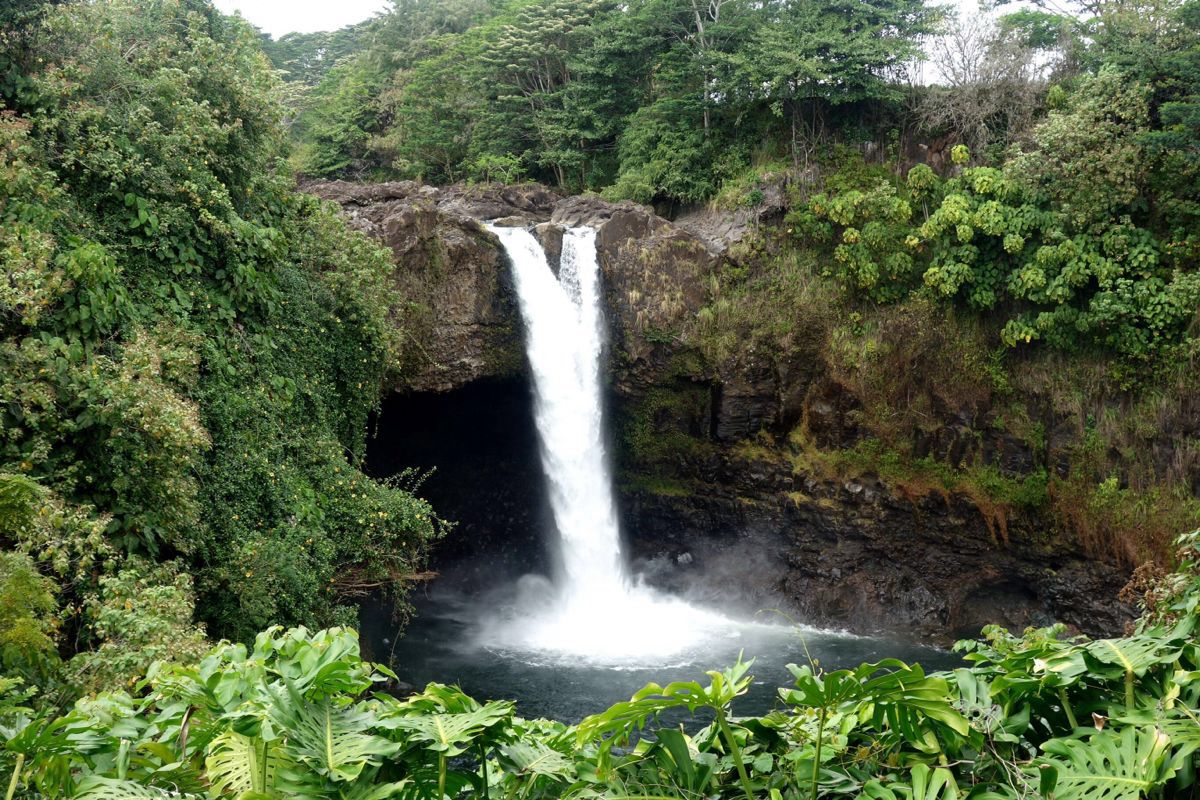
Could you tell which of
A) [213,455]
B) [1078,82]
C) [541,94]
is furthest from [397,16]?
[213,455]

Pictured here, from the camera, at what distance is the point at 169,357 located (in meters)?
8.00

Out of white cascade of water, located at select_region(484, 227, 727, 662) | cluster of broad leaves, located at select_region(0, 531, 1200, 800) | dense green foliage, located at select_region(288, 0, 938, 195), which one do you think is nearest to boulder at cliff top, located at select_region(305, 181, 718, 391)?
white cascade of water, located at select_region(484, 227, 727, 662)

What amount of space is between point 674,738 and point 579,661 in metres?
11.1

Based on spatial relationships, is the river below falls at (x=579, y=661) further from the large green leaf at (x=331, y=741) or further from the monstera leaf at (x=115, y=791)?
the monstera leaf at (x=115, y=791)

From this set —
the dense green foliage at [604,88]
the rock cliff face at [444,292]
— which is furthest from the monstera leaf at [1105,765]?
the dense green foliage at [604,88]

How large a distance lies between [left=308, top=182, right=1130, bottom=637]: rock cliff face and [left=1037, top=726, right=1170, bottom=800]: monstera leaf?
11997mm

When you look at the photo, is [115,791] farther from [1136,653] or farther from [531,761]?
[1136,653]

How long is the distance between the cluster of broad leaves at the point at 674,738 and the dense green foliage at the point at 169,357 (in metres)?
2.32

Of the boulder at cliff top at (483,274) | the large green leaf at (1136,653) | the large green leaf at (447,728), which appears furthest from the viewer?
the boulder at cliff top at (483,274)

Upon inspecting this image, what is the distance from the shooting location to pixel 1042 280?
13656mm

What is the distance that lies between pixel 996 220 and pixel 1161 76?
3.04 m

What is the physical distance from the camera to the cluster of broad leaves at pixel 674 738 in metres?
2.17

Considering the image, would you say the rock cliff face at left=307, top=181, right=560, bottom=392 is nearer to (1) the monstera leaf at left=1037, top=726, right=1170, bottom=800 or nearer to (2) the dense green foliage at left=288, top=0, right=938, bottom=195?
(2) the dense green foliage at left=288, top=0, right=938, bottom=195

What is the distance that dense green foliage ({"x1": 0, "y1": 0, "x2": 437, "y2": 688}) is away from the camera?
20.6 feet
